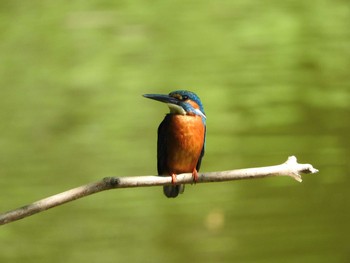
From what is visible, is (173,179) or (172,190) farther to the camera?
(172,190)

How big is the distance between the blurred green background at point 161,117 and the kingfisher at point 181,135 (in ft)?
3.50

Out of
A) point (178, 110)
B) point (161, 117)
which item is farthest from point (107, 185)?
point (161, 117)

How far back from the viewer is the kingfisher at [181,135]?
6.95 ft

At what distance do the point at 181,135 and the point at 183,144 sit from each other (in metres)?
0.03

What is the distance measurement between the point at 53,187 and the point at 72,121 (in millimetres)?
303

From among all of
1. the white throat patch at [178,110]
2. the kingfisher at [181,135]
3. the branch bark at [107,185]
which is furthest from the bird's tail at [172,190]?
the branch bark at [107,185]

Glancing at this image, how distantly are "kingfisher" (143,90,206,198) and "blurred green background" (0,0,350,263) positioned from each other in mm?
1068

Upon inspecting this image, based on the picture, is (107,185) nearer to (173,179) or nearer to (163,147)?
(173,179)

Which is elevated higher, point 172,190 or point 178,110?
point 178,110

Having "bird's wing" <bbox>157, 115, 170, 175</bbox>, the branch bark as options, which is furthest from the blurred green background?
the branch bark

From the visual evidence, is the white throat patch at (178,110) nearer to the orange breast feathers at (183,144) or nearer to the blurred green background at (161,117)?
the orange breast feathers at (183,144)

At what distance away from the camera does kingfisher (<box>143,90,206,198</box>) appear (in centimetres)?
212

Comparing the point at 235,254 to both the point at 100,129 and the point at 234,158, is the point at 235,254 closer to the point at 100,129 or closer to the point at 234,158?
the point at 234,158

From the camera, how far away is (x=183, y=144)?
217cm
